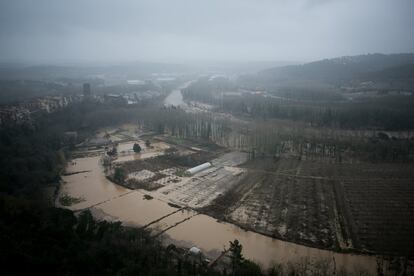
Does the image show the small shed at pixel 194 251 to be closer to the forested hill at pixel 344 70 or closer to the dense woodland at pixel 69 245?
the dense woodland at pixel 69 245

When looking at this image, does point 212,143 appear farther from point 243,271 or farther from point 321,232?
point 243,271

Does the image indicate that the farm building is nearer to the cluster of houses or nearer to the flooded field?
the flooded field

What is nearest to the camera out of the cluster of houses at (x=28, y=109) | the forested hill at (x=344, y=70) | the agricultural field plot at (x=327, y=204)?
the agricultural field plot at (x=327, y=204)

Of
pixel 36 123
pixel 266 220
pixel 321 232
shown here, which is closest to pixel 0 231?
pixel 266 220

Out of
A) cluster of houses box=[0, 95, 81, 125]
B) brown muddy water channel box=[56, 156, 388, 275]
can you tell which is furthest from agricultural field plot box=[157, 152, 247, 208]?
cluster of houses box=[0, 95, 81, 125]

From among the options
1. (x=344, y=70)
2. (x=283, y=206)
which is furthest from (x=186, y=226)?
(x=344, y=70)

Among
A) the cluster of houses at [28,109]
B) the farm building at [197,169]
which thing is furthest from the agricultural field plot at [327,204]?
the cluster of houses at [28,109]

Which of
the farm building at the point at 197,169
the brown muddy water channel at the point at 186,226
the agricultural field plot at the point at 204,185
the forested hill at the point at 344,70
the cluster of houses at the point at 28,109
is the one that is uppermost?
the forested hill at the point at 344,70
